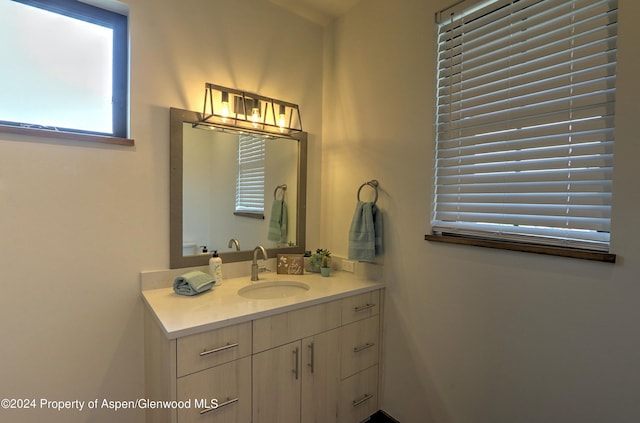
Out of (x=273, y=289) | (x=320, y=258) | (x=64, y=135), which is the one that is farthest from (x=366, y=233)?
(x=64, y=135)

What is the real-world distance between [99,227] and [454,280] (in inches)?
69.4

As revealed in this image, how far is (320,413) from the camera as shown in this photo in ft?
5.26

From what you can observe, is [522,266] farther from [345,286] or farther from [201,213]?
[201,213]

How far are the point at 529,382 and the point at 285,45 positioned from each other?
231 centimetres

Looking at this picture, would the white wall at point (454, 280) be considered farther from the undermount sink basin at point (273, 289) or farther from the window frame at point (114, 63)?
the window frame at point (114, 63)

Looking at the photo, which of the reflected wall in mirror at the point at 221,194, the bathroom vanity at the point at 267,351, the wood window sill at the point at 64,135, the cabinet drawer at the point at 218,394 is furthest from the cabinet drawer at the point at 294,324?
the wood window sill at the point at 64,135

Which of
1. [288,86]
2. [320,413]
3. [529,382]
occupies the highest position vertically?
[288,86]

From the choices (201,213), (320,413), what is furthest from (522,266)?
(201,213)

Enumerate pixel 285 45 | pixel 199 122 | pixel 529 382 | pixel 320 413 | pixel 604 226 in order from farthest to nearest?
pixel 285 45 → pixel 199 122 → pixel 320 413 → pixel 529 382 → pixel 604 226

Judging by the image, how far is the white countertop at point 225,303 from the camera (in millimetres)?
1224

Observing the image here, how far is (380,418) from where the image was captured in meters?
1.87

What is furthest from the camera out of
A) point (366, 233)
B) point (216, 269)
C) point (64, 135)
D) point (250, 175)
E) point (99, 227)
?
point (250, 175)

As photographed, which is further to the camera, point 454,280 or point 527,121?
point 454,280

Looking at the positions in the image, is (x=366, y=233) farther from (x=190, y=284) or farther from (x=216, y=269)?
(x=190, y=284)
